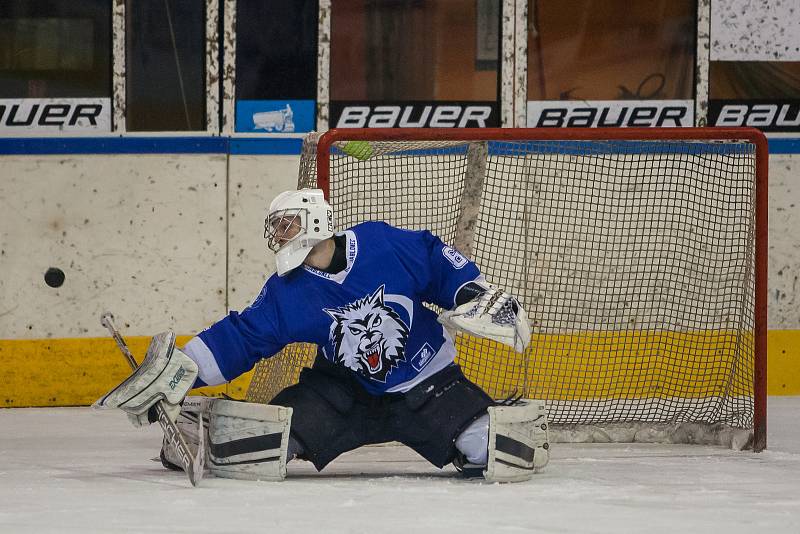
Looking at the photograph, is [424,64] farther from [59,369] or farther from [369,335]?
[369,335]

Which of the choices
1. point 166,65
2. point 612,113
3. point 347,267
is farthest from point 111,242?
point 347,267

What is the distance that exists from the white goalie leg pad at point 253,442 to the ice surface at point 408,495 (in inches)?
2.6

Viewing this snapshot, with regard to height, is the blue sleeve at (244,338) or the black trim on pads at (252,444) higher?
the blue sleeve at (244,338)

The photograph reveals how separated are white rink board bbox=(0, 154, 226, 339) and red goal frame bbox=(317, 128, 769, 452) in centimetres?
185

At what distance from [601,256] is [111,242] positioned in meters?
2.30

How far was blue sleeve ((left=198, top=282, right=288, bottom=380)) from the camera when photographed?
399cm

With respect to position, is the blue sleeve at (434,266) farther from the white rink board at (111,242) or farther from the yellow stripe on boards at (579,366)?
the white rink board at (111,242)

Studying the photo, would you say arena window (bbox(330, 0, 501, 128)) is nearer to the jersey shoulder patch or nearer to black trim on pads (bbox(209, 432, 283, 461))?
the jersey shoulder patch

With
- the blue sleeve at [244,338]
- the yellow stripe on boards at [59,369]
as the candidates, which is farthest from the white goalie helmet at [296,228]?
the yellow stripe on boards at [59,369]

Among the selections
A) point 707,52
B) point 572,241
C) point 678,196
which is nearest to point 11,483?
point 572,241

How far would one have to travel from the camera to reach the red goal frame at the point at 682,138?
192 inches

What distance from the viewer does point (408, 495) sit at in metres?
3.59

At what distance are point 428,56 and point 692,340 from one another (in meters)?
1.93

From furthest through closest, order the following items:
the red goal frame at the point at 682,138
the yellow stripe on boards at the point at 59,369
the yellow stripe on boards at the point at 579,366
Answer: the yellow stripe on boards at the point at 59,369, the yellow stripe on boards at the point at 579,366, the red goal frame at the point at 682,138
